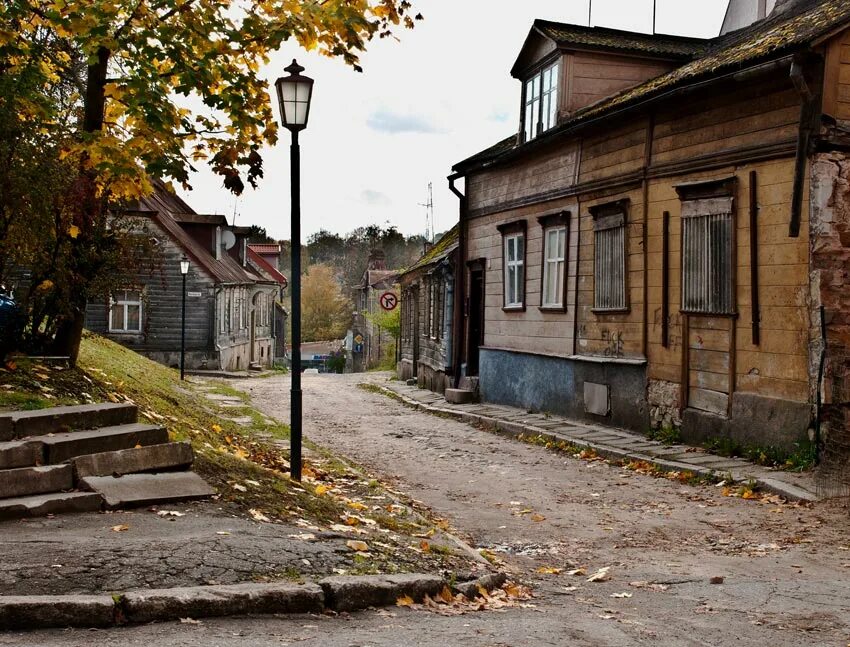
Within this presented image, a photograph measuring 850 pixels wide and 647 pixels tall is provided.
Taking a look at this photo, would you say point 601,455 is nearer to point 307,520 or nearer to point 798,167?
point 798,167

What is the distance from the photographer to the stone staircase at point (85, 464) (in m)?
7.34

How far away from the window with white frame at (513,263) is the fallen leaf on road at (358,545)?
46.1 feet

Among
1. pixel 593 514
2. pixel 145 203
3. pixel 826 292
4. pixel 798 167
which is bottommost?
pixel 593 514

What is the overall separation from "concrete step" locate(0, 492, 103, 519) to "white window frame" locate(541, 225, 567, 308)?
1286cm

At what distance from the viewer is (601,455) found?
48.1 ft

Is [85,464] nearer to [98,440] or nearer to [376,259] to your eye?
[98,440]

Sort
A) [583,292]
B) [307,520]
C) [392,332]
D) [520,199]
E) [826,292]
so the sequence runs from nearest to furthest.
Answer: [307,520]
[826,292]
[583,292]
[520,199]
[392,332]

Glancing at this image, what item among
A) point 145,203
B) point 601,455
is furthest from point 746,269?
Answer: point 145,203

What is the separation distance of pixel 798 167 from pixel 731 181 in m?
1.66

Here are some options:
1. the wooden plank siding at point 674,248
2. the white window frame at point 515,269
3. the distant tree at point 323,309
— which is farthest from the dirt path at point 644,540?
the distant tree at point 323,309

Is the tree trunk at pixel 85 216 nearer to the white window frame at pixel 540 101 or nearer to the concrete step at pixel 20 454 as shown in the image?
the concrete step at pixel 20 454

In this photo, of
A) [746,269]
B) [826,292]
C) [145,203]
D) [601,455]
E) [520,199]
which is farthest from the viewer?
[145,203]

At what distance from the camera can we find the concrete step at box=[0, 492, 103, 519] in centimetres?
Answer: 702

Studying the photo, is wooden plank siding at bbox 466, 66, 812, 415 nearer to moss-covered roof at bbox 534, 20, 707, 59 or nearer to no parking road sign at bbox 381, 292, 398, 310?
moss-covered roof at bbox 534, 20, 707, 59
